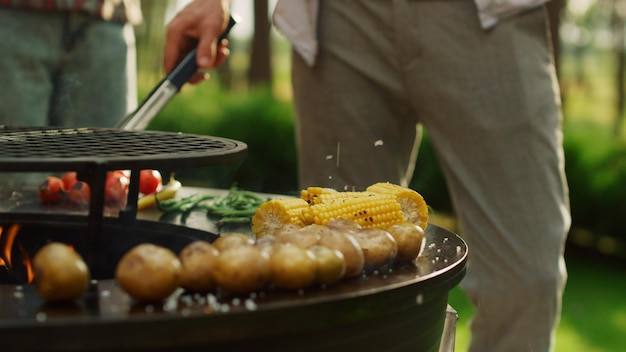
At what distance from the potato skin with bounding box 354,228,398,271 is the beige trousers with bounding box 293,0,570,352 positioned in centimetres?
97

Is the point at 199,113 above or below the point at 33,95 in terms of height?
below

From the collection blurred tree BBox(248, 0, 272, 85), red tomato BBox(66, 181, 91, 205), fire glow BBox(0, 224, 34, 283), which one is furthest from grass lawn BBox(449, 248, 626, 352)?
blurred tree BBox(248, 0, 272, 85)

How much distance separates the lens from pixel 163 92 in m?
2.50

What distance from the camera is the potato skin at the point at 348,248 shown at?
157cm

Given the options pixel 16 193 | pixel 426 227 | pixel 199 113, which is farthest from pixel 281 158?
pixel 426 227

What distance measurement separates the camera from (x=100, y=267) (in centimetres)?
176

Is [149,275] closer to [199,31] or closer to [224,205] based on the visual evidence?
[224,205]

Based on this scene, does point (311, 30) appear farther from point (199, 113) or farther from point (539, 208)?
point (199, 113)

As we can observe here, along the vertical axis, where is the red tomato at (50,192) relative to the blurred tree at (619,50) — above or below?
above

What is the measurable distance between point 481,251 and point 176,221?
1044 millimetres

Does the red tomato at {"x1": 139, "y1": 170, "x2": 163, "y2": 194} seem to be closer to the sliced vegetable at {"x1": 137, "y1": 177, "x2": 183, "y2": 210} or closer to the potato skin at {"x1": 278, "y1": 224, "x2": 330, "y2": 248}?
the sliced vegetable at {"x1": 137, "y1": 177, "x2": 183, "y2": 210}

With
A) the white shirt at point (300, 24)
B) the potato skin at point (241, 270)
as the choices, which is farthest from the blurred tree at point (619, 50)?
the potato skin at point (241, 270)

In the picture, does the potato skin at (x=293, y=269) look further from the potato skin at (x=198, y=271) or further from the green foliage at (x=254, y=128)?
the green foliage at (x=254, y=128)

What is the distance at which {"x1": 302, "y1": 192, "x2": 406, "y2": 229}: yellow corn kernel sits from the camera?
Answer: 1.88m
